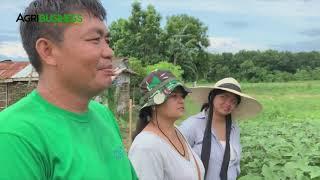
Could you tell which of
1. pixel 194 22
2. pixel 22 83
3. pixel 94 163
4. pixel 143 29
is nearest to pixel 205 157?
pixel 94 163

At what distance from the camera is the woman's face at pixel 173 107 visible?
3.13 meters

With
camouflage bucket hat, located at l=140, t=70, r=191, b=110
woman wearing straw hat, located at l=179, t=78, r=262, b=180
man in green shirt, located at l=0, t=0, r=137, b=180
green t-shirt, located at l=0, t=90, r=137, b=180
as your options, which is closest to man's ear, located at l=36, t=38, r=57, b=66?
man in green shirt, located at l=0, t=0, r=137, b=180


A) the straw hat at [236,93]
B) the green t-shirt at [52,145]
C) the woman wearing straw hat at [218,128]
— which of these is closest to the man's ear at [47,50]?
the green t-shirt at [52,145]

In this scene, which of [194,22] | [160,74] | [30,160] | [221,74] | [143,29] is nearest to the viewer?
[30,160]

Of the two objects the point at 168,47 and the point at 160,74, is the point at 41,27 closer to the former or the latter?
the point at 160,74

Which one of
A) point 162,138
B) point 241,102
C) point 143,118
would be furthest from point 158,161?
point 241,102

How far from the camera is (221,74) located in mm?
66062

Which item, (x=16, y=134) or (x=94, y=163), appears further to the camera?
(x=94, y=163)

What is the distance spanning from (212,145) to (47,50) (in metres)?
2.32

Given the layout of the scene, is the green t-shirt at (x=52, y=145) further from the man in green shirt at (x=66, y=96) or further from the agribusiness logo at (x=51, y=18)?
the agribusiness logo at (x=51, y=18)

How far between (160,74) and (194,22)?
47036 millimetres

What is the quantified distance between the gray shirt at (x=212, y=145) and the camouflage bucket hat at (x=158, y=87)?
728mm

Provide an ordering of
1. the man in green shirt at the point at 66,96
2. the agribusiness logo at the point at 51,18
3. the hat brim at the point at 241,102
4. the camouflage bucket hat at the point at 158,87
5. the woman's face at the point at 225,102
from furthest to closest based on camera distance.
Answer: the hat brim at the point at 241,102
the woman's face at the point at 225,102
the camouflage bucket hat at the point at 158,87
the agribusiness logo at the point at 51,18
the man in green shirt at the point at 66,96

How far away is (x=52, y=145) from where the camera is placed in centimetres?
153
